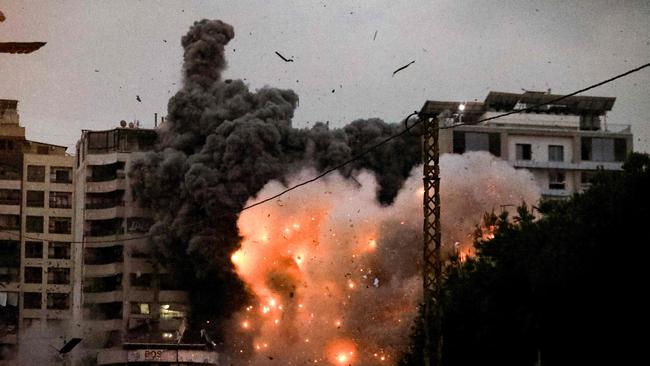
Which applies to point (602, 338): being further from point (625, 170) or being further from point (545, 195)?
point (545, 195)

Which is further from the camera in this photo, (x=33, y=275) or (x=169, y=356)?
(x=33, y=275)

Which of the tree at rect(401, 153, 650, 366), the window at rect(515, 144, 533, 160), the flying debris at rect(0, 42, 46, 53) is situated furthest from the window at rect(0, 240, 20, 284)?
the tree at rect(401, 153, 650, 366)

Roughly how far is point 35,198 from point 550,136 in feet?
161

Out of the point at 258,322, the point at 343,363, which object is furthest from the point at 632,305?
the point at 258,322

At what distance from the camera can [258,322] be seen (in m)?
77.5

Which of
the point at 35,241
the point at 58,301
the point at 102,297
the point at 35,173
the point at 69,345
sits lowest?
the point at 69,345

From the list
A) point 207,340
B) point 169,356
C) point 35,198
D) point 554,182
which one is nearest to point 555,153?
point 554,182

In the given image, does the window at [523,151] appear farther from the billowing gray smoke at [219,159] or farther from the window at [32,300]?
the window at [32,300]

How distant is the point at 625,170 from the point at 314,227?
2427 cm

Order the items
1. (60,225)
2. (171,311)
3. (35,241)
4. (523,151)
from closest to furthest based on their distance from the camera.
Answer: (523,151) < (171,311) < (35,241) < (60,225)

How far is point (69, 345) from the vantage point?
91.5 meters

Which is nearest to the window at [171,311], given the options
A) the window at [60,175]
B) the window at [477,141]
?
the window at [60,175]

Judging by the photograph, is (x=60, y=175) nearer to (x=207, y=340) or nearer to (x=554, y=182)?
(x=207, y=340)

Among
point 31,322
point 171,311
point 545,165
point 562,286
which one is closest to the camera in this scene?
point 562,286
